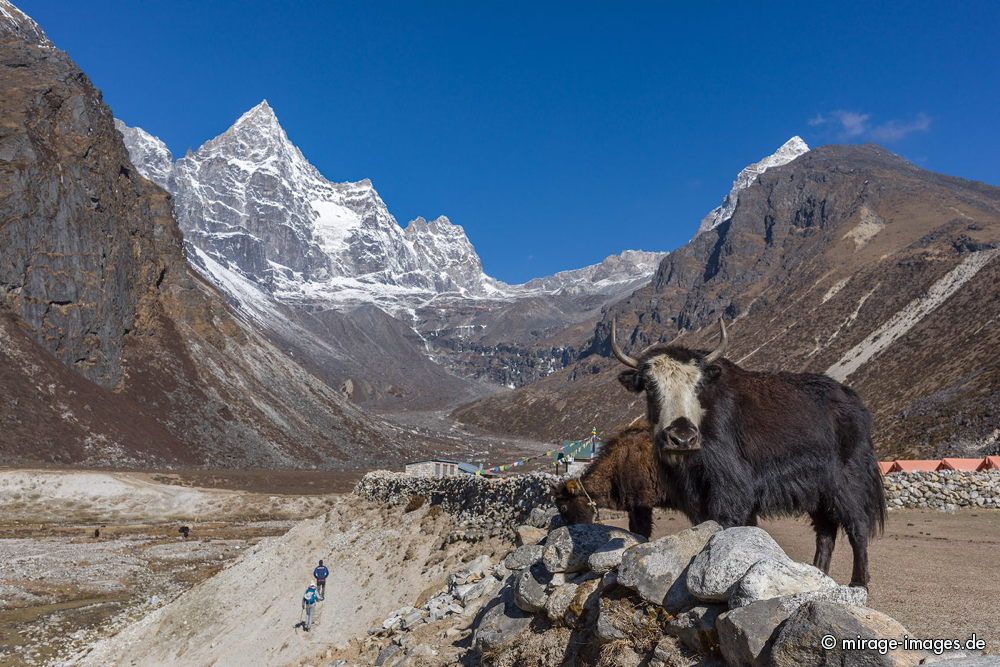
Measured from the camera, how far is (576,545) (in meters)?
8.85

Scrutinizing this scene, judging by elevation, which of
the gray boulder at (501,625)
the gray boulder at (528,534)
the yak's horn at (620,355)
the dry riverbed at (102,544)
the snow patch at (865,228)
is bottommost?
the dry riverbed at (102,544)

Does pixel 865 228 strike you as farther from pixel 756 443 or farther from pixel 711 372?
pixel 711 372

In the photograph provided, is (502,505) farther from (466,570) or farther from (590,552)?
(590,552)

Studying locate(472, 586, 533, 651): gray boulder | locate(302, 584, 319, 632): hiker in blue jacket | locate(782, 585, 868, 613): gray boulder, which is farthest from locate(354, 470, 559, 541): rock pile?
locate(782, 585, 868, 613): gray boulder

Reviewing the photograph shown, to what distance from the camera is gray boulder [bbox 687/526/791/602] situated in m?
5.98

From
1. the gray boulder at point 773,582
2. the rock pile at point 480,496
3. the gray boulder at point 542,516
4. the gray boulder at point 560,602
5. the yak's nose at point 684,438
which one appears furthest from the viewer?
the rock pile at point 480,496

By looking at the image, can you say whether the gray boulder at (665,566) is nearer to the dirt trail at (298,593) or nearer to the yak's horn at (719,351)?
the yak's horn at (719,351)

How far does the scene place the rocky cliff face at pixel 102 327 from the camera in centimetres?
7844

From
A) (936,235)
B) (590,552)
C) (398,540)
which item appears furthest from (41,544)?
(936,235)

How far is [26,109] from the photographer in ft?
298

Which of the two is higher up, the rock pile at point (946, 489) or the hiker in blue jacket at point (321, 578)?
the rock pile at point (946, 489)

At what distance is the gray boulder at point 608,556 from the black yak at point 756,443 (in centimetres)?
85

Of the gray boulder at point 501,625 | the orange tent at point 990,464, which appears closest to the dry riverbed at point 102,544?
the gray boulder at point 501,625

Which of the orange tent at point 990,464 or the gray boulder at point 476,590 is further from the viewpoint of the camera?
the orange tent at point 990,464
